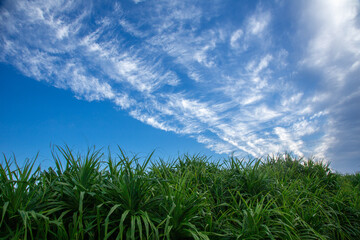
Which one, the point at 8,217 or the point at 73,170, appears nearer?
the point at 8,217

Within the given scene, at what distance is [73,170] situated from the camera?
3189 mm

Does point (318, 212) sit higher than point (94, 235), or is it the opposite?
point (318, 212)

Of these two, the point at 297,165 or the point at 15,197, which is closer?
the point at 15,197

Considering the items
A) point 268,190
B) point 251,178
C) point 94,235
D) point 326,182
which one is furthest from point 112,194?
point 326,182

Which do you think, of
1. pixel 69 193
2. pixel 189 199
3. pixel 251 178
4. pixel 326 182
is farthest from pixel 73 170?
pixel 326 182

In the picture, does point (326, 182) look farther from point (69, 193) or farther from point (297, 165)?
point (69, 193)

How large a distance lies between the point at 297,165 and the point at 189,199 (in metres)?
5.68

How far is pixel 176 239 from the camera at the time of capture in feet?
9.21

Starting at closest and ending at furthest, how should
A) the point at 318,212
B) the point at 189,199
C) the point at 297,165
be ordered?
1. the point at 189,199
2. the point at 318,212
3. the point at 297,165

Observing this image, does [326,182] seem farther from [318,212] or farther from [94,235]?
[94,235]

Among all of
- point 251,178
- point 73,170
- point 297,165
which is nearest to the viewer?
point 73,170

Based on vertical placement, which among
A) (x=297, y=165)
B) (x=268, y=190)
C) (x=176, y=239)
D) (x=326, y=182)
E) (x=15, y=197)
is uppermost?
(x=297, y=165)

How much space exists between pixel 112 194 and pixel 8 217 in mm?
1098

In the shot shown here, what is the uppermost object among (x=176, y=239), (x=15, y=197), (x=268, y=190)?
(x=268, y=190)
